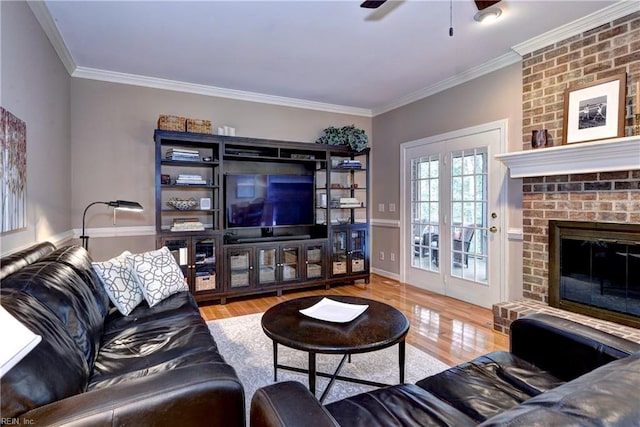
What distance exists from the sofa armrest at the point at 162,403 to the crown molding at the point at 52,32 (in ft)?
8.85

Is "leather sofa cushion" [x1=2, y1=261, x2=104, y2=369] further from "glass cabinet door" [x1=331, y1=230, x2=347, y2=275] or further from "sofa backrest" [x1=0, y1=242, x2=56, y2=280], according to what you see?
"glass cabinet door" [x1=331, y1=230, x2=347, y2=275]

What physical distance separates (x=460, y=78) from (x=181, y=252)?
3739 mm

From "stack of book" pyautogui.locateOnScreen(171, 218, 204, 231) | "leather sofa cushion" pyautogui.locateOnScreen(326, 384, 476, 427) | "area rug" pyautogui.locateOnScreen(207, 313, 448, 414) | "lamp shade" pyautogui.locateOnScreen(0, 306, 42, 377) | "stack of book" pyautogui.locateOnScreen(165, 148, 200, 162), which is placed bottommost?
"area rug" pyautogui.locateOnScreen(207, 313, 448, 414)

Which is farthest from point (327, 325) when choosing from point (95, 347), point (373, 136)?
point (373, 136)

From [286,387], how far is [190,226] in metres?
3.01

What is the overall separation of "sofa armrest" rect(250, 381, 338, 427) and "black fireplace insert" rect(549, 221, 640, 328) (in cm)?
278

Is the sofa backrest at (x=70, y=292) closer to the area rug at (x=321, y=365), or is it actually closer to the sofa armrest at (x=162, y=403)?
the sofa armrest at (x=162, y=403)

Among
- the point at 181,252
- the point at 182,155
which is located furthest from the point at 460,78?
the point at 181,252

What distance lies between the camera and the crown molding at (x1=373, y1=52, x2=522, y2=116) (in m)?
3.34

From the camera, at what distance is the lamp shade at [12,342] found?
0.74 m

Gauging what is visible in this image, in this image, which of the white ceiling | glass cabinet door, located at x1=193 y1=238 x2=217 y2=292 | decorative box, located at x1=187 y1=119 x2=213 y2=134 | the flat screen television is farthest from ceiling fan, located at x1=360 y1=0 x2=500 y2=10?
glass cabinet door, located at x1=193 y1=238 x2=217 y2=292

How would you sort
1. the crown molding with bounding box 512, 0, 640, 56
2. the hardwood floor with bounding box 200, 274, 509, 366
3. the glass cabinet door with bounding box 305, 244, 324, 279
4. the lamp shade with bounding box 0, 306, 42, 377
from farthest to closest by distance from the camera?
the glass cabinet door with bounding box 305, 244, 324, 279 < the hardwood floor with bounding box 200, 274, 509, 366 < the crown molding with bounding box 512, 0, 640, 56 < the lamp shade with bounding box 0, 306, 42, 377

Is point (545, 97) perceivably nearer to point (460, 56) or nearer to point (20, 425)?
point (460, 56)

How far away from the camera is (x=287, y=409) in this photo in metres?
0.95
